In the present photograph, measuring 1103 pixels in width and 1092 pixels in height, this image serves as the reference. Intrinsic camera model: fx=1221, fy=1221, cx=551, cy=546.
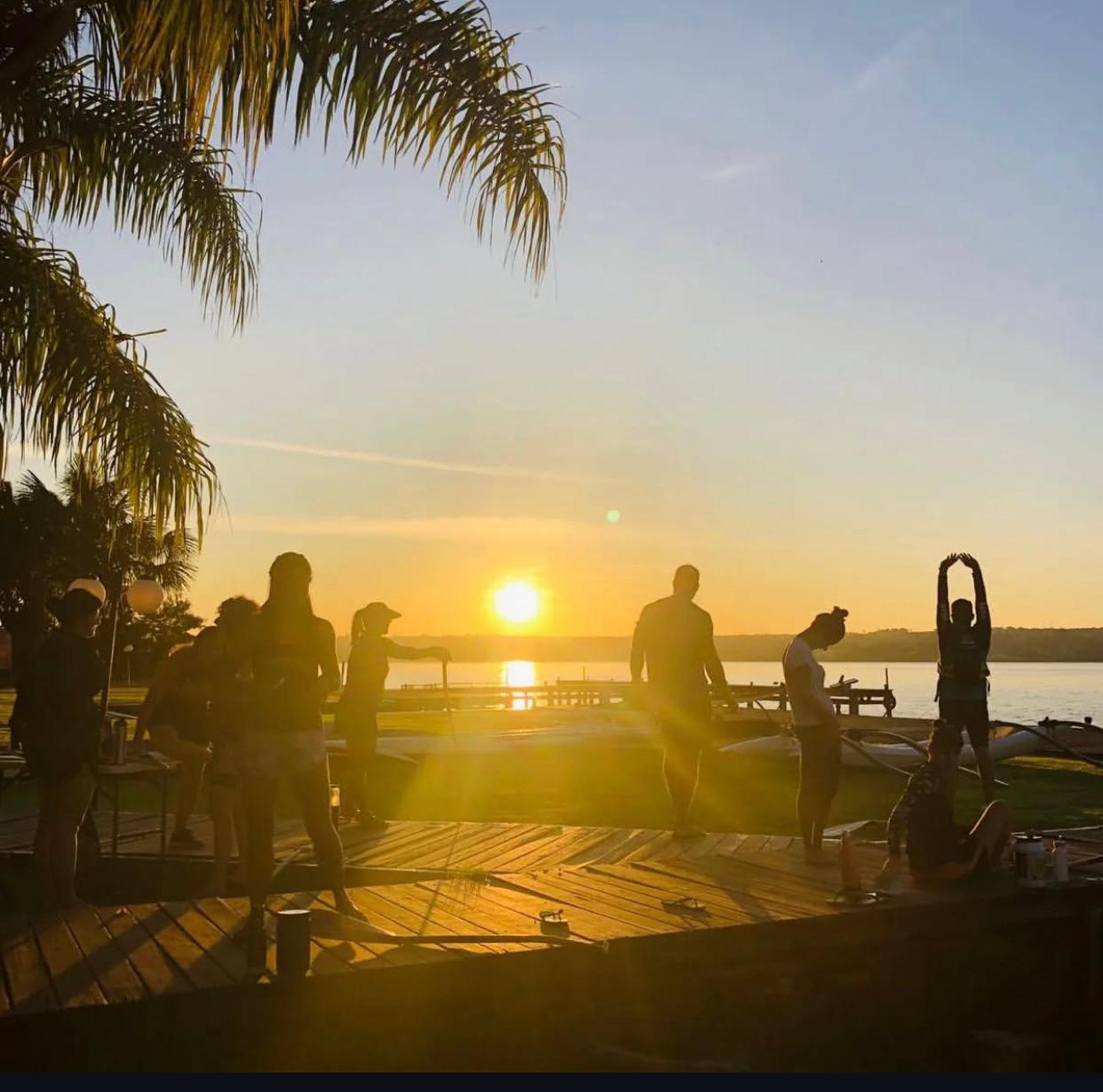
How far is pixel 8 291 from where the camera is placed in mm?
7664

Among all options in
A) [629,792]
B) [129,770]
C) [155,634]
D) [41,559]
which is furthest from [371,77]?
[155,634]

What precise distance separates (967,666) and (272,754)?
301 inches

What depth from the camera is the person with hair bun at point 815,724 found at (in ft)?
28.7

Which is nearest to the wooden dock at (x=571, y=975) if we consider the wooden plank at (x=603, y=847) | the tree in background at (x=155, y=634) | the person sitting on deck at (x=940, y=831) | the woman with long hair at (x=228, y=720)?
the person sitting on deck at (x=940, y=831)

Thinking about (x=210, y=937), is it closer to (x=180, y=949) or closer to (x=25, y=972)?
(x=180, y=949)

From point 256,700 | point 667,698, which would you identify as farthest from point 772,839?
point 256,700

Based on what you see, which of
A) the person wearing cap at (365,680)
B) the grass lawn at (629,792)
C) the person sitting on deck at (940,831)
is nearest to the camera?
the person sitting on deck at (940,831)

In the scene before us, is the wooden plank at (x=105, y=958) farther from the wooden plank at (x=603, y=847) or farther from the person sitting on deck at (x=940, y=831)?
the person sitting on deck at (x=940, y=831)

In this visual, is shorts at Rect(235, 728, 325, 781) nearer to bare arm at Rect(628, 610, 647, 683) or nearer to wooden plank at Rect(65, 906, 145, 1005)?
wooden plank at Rect(65, 906, 145, 1005)

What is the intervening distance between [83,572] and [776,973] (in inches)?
1576

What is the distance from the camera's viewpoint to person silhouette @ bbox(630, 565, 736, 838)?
948cm

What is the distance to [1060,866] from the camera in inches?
308

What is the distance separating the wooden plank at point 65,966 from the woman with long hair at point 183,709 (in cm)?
274

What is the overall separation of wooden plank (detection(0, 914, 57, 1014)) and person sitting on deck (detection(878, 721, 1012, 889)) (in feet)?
15.6
